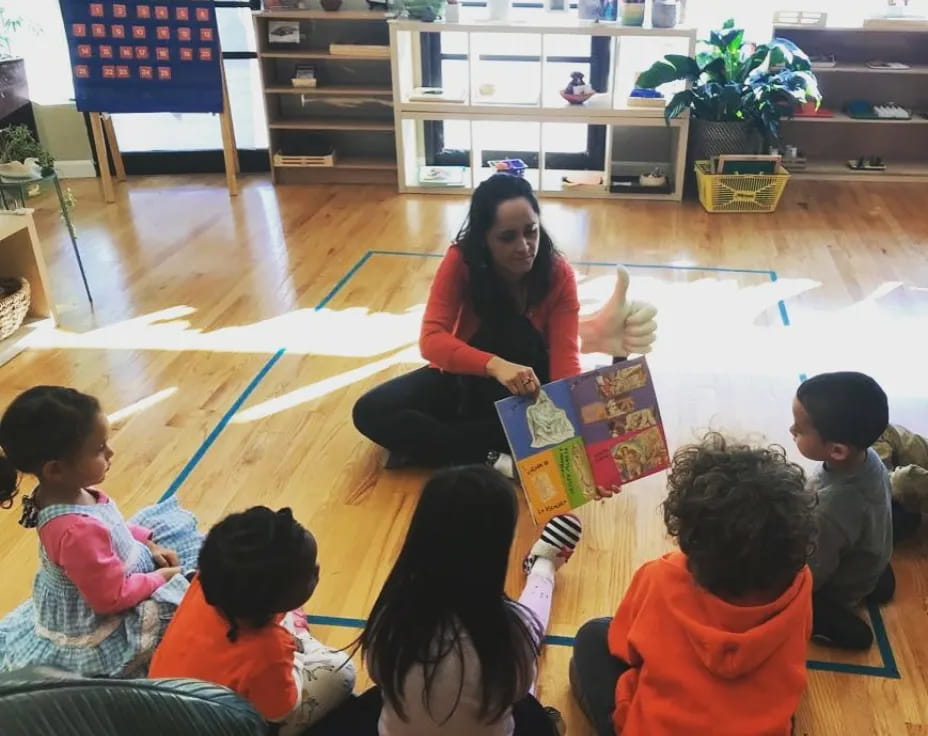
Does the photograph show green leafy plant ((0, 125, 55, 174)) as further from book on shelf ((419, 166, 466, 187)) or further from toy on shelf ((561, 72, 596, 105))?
toy on shelf ((561, 72, 596, 105))

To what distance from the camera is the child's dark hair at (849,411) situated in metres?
1.41

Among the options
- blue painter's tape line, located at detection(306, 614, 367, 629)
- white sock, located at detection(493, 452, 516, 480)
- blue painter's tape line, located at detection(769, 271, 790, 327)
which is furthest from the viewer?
blue painter's tape line, located at detection(769, 271, 790, 327)

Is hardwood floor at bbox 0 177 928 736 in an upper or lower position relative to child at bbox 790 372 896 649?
lower

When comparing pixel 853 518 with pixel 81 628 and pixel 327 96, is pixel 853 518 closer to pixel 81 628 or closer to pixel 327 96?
pixel 81 628

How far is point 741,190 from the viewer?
4070mm

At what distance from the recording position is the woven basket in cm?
274

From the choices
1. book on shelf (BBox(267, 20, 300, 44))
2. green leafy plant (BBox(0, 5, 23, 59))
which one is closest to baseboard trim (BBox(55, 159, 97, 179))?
green leafy plant (BBox(0, 5, 23, 59))

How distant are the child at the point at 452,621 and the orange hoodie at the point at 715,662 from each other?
0.21 meters

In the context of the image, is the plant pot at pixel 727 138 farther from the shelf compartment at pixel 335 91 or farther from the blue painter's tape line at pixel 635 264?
the shelf compartment at pixel 335 91

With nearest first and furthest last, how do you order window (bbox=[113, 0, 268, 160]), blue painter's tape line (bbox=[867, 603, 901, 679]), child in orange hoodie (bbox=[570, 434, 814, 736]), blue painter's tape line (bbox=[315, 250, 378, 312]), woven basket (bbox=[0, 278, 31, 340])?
child in orange hoodie (bbox=[570, 434, 814, 736]) → blue painter's tape line (bbox=[867, 603, 901, 679]) → woven basket (bbox=[0, 278, 31, 340]) → blue painter's tape line (bbox=[315, 250, 378, 312]) → window (bbox=[113, 0, 268, 160])

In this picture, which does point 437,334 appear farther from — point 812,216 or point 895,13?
point 895,13

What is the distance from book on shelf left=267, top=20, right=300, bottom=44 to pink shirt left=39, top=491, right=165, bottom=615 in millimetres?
3667

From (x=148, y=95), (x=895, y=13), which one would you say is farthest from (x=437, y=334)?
(x=895, y=13)

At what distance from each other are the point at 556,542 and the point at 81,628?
0.90m
